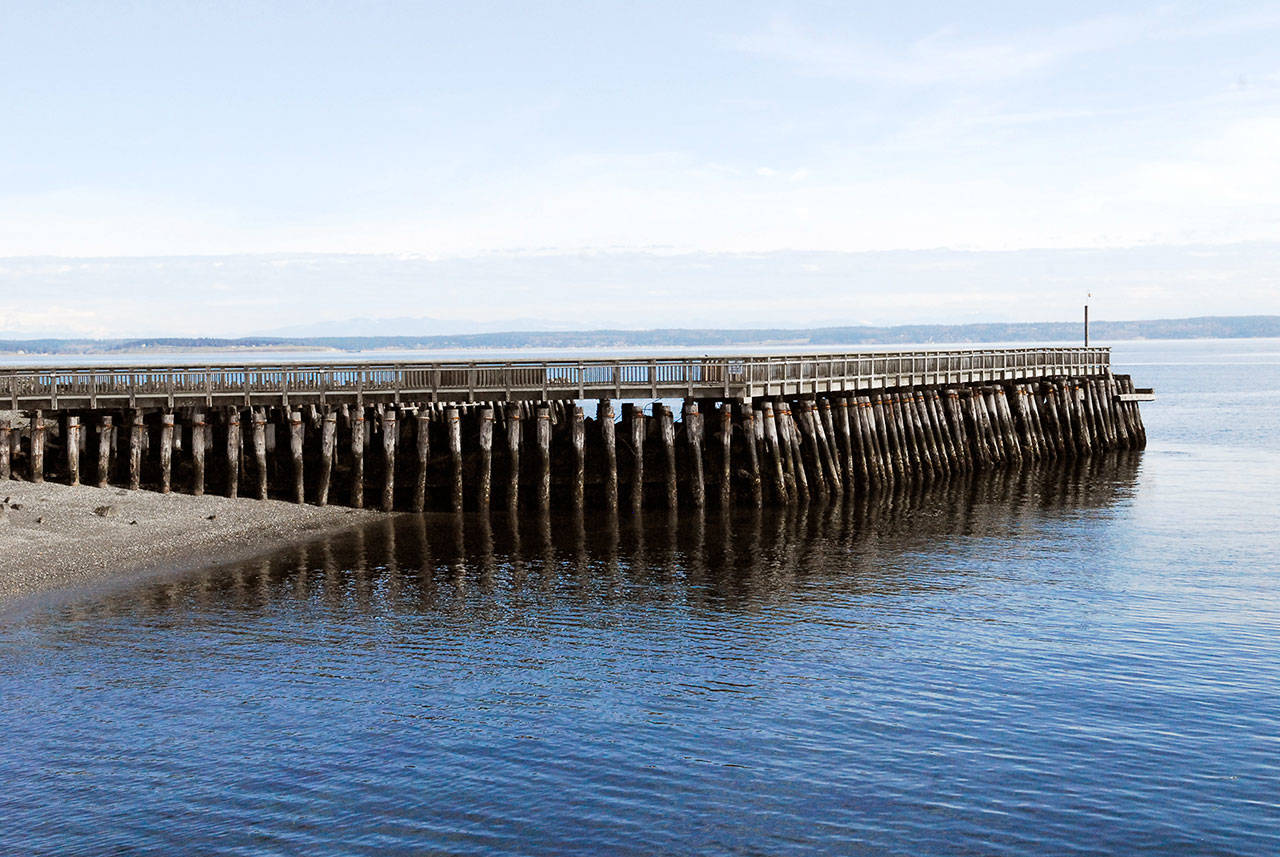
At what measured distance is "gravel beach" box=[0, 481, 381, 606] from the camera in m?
27.3

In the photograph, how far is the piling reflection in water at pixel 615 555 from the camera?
2573cm

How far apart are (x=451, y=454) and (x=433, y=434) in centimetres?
152

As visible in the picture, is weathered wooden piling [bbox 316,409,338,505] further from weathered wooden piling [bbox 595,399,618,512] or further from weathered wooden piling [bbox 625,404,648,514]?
weathered wooden piling [bbox 625,404,648,514]

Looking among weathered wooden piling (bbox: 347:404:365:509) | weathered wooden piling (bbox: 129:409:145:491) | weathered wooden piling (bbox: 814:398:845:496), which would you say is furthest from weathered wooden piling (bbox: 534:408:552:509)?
weathered wooden piling (bbox: 129:409:145:491)

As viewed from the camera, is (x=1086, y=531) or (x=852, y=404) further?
(x=852, y=404)

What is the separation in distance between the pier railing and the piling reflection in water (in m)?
3.89

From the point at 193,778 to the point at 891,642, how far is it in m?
11.7

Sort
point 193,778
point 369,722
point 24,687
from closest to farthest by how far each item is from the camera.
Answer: point 193,778
point 369,722
point 24,687

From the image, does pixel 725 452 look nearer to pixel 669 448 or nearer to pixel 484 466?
pixel 669 448

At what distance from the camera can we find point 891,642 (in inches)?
844

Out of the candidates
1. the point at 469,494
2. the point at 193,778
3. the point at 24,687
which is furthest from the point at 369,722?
the point at 469,494

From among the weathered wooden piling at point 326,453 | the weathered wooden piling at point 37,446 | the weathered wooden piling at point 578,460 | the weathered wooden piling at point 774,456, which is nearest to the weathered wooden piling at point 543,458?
Result: the weathered wooden piling at point 578,460

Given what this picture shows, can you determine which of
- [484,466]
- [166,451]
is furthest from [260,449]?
[484,466]

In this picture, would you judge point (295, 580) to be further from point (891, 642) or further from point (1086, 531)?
point (1086, 531)
